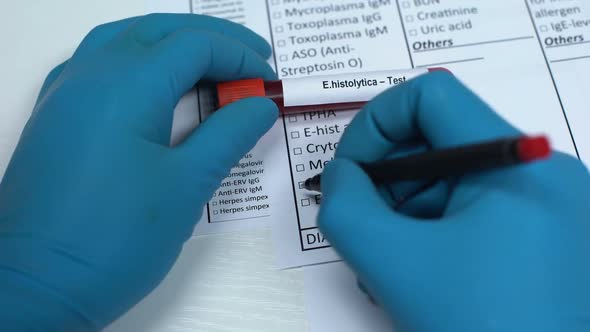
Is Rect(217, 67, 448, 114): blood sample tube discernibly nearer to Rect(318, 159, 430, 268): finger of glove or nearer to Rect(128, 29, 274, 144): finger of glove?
Rect(128, 29, 274, 144): finger of glove

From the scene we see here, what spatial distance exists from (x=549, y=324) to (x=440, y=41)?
0.45 m

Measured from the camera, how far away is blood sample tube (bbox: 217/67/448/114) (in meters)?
0.63

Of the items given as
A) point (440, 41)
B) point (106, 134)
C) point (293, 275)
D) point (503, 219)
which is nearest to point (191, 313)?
point (293, 275)

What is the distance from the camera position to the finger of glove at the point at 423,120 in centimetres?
46

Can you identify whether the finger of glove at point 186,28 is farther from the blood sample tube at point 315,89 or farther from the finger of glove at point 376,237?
the finger of glove at point 376,237

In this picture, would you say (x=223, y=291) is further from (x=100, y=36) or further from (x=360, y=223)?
(x=100, y=36)

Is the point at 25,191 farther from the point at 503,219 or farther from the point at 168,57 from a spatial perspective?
the point at 503,219

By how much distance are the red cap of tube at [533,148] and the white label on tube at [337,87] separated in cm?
31

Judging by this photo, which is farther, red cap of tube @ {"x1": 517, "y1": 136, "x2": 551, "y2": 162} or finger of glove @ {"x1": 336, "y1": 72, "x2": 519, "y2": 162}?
finger of glove @ {"x1": 336, "y1": 72, "x2": 519, "y2": 162}

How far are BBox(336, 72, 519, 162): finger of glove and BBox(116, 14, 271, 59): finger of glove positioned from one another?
23 cm

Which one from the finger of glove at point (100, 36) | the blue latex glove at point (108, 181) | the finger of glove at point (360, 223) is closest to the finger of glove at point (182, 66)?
the blue latex glove at point (108, 181)

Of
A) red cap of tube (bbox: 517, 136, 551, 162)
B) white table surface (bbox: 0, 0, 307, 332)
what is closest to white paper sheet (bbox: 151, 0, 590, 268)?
white table surface (bbox: 0, 0, 307, 332)

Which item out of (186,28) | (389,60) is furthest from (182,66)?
(389,60)

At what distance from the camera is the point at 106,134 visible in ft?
1.66
